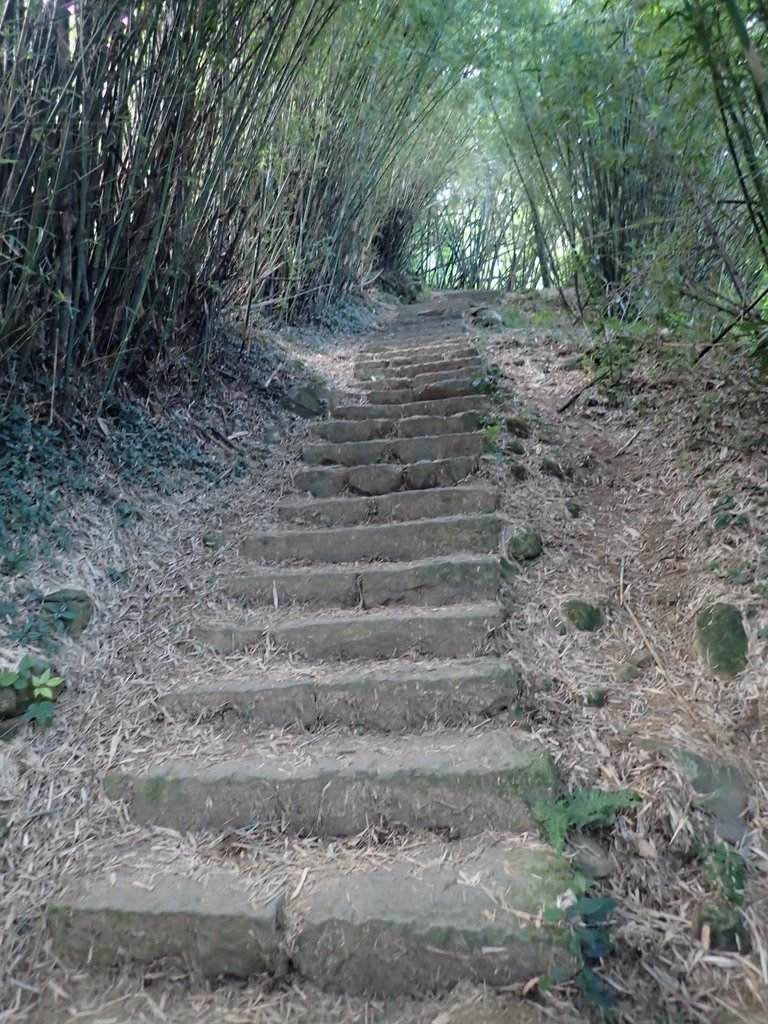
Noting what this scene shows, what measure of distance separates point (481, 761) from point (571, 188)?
4.94 meters

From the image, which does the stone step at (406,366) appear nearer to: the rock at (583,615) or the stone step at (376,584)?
the stone step at (376,584)

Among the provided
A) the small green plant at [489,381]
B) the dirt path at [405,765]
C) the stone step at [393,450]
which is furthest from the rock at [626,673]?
the small green plant at [489,381]

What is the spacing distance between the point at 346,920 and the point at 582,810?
58 cm

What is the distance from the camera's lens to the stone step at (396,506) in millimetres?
2913

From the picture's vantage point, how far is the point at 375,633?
7.45ft

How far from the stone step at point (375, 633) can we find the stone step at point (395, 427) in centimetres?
153

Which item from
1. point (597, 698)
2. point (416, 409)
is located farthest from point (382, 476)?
point (597, 698)

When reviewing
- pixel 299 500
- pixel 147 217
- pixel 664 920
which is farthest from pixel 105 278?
pixel 664 920

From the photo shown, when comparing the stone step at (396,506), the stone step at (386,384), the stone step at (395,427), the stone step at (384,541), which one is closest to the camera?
the stone step at (384,541)

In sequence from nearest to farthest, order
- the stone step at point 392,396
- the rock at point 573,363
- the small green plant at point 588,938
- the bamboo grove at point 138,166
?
the small green plant at point 588,938
the bamboo grove at point 138,166
the stone step at point 392,396
the rock at point 573,363

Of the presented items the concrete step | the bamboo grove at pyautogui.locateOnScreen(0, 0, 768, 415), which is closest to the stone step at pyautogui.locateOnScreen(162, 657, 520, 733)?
the bamboo grove at pyautogui.locateOnScreen(0, 0, 768, 415)

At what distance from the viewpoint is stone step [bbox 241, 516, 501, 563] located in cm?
268

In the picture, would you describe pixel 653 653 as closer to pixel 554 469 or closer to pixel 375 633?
pixel 375 633

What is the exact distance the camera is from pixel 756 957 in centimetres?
133
